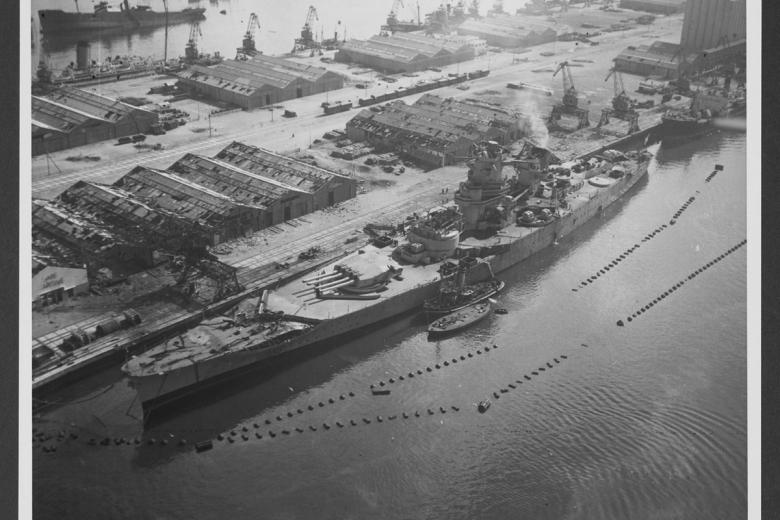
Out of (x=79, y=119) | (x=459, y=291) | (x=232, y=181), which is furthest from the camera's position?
(x=79, y=119)

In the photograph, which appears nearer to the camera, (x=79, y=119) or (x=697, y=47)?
(x=79, y=119)

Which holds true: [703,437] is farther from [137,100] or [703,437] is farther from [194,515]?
[137,100]

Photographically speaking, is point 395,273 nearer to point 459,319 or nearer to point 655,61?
point 459,319

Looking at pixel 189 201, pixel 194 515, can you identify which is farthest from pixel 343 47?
pixel 194 515

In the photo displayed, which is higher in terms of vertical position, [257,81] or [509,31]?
[509,31]

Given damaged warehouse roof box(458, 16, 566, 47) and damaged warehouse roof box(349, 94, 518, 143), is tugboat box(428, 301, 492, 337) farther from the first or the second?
damaged warehouse roof box(458, 16, 566, 47)

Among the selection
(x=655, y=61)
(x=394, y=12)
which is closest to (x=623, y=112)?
(x=655, y=61)

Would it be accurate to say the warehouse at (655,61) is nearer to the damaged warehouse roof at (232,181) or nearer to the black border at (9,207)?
the damaged warehouse roof at (232,181)

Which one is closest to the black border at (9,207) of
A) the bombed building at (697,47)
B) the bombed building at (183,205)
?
the bombed building at (183,205)
